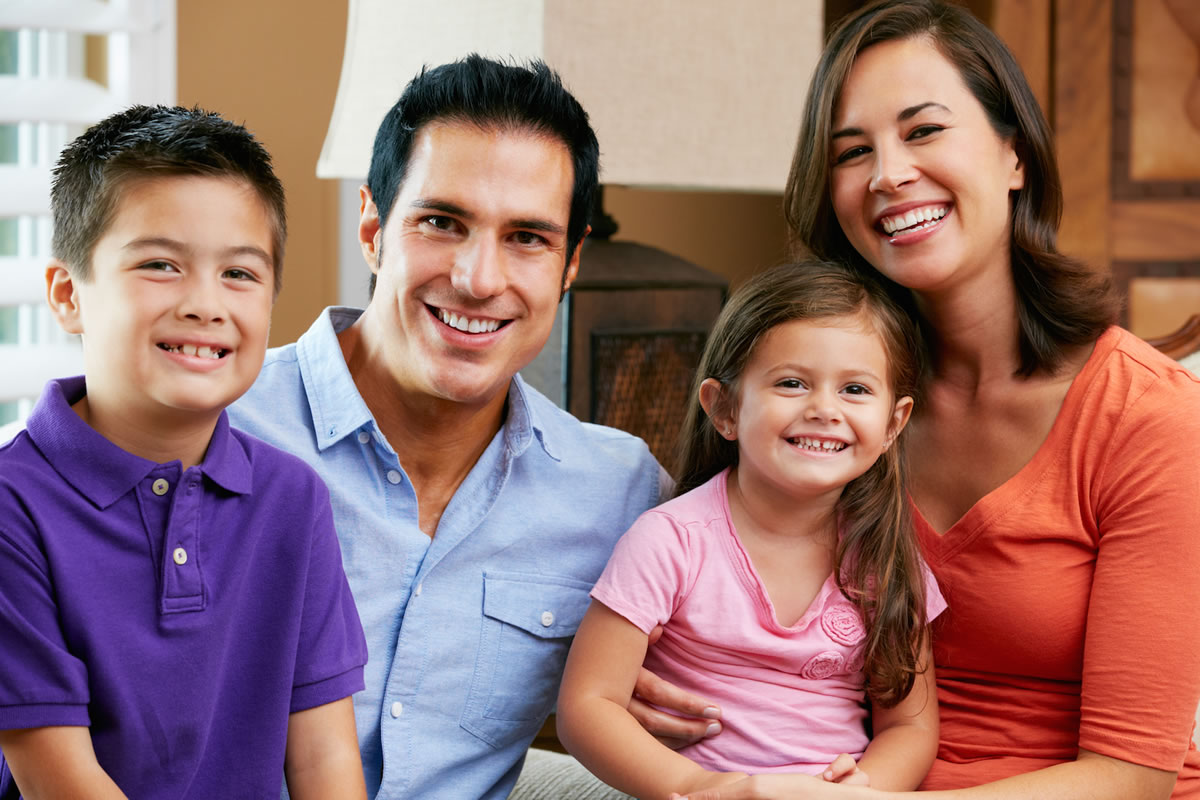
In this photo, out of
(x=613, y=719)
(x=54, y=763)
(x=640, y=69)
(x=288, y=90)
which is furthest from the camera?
(x=288, y=90)

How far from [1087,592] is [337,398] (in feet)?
2.95

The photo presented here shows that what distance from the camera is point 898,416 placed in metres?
1.49

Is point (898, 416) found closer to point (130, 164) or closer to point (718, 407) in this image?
point (718, 407)

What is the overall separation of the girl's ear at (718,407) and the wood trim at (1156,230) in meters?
1.45

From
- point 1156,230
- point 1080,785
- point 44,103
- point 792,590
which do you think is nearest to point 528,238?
point 792,590

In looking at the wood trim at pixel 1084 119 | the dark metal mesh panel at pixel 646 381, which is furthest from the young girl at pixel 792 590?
the wood trim at pixel 1084 119

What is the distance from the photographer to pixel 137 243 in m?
1.07

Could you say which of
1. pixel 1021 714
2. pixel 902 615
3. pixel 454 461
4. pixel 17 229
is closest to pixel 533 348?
pixel 454 461

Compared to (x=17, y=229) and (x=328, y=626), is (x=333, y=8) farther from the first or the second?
(x=328, y=626)

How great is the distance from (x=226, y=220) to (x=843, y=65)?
792mm

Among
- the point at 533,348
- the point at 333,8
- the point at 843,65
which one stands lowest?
the point at 533,348

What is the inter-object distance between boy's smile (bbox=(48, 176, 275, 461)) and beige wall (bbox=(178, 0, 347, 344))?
4.15ft

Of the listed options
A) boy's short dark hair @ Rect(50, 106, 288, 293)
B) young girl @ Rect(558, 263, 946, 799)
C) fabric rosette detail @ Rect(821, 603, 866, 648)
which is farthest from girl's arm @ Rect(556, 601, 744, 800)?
boy's short dark hair @ Rect(50, 106, 288, 293)

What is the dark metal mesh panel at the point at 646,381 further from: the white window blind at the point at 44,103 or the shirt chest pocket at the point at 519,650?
the white window blind at the point at 44,103
